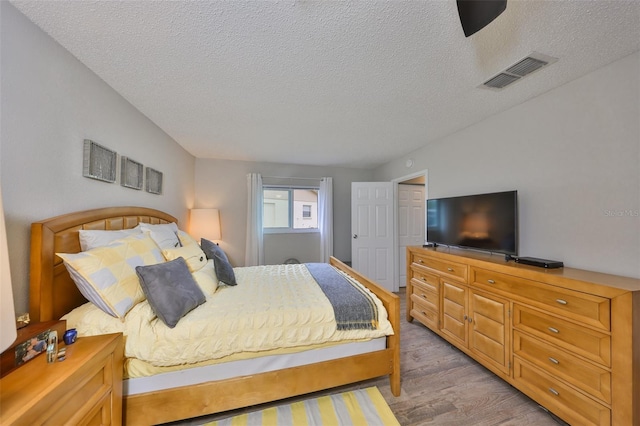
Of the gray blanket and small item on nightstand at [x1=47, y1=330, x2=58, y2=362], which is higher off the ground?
small item on nightstand at [x1=47, y1=330, x2=58, y2=362]

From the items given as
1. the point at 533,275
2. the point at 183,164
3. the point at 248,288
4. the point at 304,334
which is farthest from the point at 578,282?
the point at 183,164

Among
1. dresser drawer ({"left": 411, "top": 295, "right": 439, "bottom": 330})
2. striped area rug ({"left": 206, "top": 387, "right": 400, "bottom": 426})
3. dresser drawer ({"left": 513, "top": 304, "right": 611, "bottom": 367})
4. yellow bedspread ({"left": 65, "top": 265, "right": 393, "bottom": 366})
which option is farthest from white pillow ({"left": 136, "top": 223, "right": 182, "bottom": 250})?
dresser drawer ({"left": 513, "top": 304, "right": 611, "bottom": 367})

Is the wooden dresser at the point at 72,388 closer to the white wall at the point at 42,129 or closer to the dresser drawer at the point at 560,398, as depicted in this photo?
the white wall at the point at 42,129

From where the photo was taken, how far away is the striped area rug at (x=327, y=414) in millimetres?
1440

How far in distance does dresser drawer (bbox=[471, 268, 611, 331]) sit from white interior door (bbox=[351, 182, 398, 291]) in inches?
83.8

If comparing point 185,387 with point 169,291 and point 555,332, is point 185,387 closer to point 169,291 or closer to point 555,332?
point 169,291

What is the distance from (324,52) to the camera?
56.9 inches

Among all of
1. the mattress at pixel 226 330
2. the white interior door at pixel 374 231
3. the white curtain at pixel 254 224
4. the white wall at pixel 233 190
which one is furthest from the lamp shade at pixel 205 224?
the white interior door at pixel 374 231

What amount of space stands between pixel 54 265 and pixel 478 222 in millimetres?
3228

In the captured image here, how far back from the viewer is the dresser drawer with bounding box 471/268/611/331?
1.27m

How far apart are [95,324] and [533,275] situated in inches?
109

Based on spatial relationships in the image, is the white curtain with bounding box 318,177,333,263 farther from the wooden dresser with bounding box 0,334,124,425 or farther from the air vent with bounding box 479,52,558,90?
the wooden dresser with bounding box 0,334,124,425

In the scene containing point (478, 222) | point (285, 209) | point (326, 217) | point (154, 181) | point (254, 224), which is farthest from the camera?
point (285, 209)

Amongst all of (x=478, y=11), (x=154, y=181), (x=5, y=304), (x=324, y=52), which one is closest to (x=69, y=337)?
(x=5, y=304)
